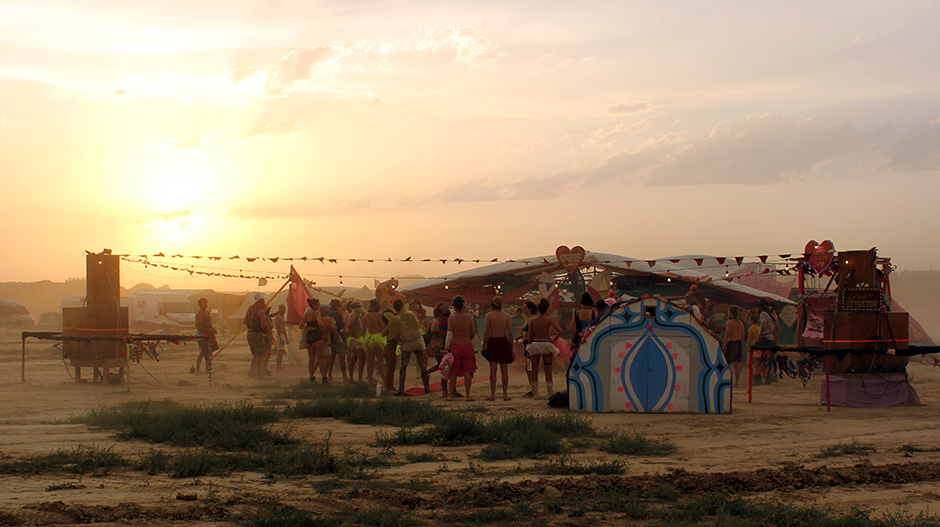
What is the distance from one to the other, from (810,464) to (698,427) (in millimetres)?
2482

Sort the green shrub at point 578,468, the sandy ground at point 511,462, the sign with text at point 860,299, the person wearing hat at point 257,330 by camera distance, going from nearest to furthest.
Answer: the sandy ground at point 511,462 < the green shrub at point 578,468 < the sign with text at point 860,299 < the person wearing hat at point 257,330

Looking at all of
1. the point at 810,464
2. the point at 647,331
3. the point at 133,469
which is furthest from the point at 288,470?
the point at 647,331

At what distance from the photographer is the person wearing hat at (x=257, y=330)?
56.2 feet

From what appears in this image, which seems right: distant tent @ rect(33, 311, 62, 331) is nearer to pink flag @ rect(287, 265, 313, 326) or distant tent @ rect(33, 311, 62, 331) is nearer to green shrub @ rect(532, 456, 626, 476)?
pink flag @ rect(287, 265, 313, 326)

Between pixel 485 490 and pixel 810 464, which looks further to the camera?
pixel 810 464

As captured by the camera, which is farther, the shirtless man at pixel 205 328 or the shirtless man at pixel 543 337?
the shirtless man at pixel 205 328

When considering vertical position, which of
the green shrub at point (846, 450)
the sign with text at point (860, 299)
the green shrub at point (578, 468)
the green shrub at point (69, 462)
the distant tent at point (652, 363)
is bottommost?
the green shrub at point (846, 450)

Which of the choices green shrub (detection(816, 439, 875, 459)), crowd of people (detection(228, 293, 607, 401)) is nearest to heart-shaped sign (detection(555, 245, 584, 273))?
crowd of people (detection(228, 293, 607, 401))

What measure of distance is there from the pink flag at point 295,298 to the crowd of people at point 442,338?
6.43ft

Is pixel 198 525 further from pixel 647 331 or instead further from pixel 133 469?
pixel 647 331

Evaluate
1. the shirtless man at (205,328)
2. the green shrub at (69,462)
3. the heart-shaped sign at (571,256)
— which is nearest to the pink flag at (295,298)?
the shirtless man at (205,328)

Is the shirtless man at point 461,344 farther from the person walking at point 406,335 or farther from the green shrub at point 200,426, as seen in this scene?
the green shrub at point 200,426

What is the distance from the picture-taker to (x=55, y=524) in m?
5.66

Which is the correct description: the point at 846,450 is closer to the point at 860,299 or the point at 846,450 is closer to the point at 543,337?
the point at 860,299
